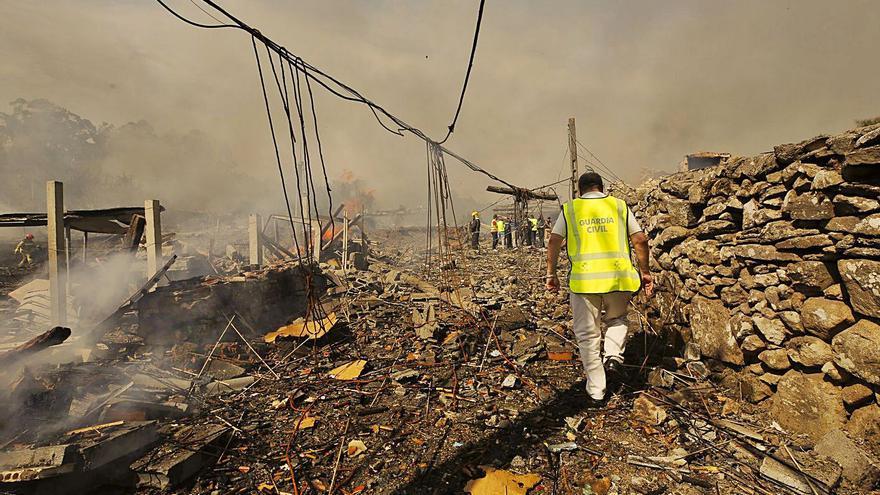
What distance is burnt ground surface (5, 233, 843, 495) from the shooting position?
2.80m

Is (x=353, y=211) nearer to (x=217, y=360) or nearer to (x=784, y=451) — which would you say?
(x=217, y=360)

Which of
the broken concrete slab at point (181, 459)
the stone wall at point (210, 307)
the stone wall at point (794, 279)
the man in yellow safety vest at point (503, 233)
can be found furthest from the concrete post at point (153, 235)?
the man in yellow safety vest at point (503, 233)

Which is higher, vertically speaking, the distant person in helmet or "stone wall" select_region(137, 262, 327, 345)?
the distant person in helmet

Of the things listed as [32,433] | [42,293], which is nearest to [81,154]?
[42,293]

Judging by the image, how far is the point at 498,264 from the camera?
1545cm

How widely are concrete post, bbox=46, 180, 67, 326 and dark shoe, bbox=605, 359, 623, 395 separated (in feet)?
29.9

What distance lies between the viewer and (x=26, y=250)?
56.2 ft

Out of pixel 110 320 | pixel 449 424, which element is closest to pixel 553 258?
pixel 449 424

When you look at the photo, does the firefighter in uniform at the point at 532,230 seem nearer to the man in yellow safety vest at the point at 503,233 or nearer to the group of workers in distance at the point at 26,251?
the man in yellow safety vest at the point at 503,233

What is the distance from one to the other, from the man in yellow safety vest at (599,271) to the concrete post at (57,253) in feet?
28.5

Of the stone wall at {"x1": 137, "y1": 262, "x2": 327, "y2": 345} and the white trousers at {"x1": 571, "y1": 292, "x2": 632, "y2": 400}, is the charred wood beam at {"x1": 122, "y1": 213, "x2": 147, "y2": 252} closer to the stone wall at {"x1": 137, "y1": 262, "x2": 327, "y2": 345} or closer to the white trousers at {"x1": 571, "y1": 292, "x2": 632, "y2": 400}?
the stone wall at {"x1": 137, "y1": 262, "x2": 327, "y2": 345}

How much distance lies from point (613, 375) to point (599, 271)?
1373 millimetres

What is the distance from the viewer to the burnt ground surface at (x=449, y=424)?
9.18 feet

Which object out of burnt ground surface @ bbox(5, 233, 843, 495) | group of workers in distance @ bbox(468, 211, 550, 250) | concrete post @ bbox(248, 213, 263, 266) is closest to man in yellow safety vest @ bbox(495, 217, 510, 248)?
group of workers in distance @ bbox(468, 211, 550, 250)
